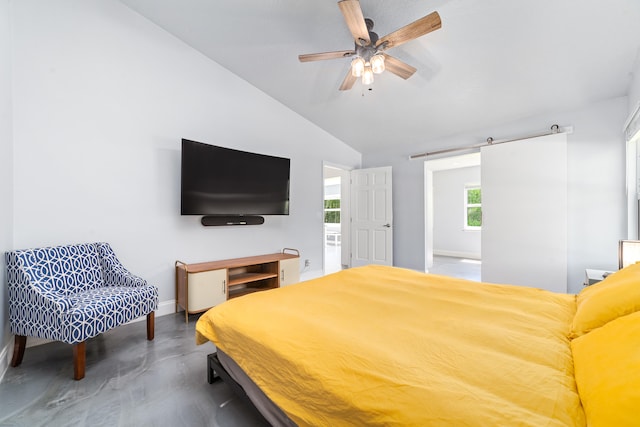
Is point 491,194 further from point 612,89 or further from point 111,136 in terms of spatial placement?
point 111,136

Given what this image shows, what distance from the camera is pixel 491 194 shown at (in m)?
3.73

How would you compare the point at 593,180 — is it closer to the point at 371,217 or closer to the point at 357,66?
the point at 371,217

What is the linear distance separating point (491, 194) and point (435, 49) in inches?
82.0

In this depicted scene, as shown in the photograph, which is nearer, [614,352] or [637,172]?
[614,352]

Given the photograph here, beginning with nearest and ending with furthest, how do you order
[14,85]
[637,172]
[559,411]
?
1. [559,411]
2. [14,85]
3. [637,172]

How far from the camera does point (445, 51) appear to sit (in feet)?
8.78

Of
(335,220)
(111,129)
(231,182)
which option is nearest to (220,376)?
(231,182)

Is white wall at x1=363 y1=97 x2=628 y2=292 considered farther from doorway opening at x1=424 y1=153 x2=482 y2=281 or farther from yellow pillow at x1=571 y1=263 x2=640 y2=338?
doorway opening at x1=424 y1=153 x2=482 y2=281

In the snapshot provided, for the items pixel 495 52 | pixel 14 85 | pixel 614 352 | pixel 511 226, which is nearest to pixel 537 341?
pixel 614 352

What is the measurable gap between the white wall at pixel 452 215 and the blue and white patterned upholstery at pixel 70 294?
Result: 22.0 feet

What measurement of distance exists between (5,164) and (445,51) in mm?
3835

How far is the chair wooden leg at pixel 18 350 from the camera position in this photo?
1.98 m

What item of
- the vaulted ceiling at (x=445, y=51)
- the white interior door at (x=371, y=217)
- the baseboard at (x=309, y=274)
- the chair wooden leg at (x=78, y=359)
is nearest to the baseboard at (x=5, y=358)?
the chair wooden leg at (x=78, y=359)

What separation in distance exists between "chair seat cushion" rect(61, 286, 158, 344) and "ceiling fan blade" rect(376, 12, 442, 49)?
275 cm
